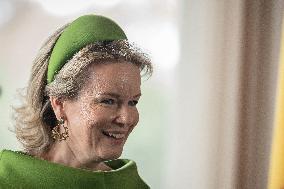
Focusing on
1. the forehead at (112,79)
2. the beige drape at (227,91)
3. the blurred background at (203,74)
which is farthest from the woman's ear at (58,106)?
the beige drape at (227,91)

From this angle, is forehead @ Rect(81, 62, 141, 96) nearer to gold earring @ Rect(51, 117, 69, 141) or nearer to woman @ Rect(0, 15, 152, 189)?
woman @ Rect(0, 15, 152, 189)

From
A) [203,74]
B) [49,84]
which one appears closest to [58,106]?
[49,84]

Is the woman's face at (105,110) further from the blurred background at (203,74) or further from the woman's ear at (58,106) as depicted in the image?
the blurred background at (203,74)

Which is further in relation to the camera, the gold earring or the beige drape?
the beige drape

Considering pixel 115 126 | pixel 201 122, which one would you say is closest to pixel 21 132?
pixel 115 126

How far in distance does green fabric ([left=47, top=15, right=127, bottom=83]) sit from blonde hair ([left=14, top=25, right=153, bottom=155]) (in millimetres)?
15

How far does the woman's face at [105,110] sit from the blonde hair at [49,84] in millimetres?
25

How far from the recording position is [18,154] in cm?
115

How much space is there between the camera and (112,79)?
1096 mm

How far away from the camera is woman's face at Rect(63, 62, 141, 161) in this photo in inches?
43.1

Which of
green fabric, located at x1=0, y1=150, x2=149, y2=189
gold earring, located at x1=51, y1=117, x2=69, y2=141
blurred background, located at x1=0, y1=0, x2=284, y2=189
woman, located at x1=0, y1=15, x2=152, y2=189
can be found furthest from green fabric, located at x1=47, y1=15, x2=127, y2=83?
blurred background, located at x1=0, y1=0, x2=284, y2=189

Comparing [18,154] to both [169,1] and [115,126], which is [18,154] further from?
[169,1]

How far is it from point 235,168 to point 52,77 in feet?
3.79

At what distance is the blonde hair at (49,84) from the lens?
3.65ft
